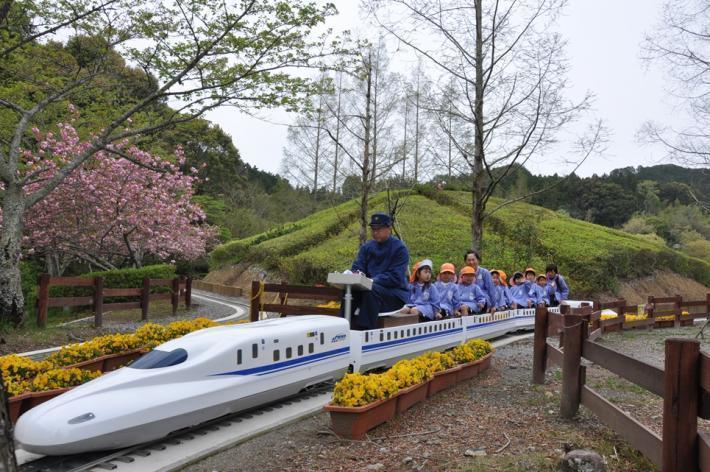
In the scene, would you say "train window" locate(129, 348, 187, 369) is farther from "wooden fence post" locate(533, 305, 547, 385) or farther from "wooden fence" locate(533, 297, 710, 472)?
"wooden fence post" locate(533, 305, 547, 385)

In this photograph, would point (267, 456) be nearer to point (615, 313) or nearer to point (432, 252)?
point (615, 313)

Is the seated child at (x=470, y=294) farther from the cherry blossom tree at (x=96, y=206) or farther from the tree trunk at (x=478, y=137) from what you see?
the cherry blossom tree at (x=96, y=206)

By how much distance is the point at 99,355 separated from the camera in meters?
8.54

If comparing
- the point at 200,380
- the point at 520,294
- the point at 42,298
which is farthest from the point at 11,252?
the point at 520,294

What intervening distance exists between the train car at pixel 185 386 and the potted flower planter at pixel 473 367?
193 centimetres

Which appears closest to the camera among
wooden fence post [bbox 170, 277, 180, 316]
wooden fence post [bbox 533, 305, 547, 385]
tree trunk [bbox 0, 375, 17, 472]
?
tree trunk [bbox 0, 375, 17, 472]

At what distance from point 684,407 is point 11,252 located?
1339 cm

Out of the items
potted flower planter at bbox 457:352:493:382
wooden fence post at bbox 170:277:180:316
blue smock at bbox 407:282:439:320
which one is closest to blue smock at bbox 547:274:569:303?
blue smock at bbox 407:282:439:320

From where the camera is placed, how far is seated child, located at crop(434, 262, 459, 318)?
1131 cm

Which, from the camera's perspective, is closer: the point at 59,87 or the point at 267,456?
the point at 267,456

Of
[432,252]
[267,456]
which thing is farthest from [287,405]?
[432,252]

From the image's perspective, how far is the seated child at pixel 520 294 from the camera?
16.9 metres

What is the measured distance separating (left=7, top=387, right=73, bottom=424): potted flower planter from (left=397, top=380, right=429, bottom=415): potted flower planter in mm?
3889

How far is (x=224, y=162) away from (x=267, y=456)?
165 ft
